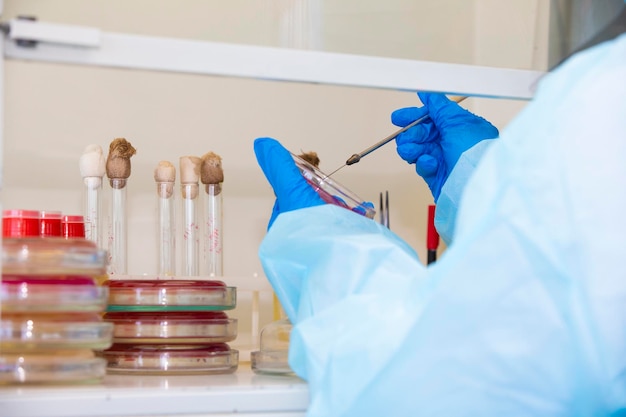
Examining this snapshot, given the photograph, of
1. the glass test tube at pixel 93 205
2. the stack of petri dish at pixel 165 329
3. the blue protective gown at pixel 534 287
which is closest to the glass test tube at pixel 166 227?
the glass test tube at pixel 93 205

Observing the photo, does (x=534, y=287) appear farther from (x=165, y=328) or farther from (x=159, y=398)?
(x=165, y=328)

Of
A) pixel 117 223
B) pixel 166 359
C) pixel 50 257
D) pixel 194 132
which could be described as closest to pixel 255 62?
pixel 50 257

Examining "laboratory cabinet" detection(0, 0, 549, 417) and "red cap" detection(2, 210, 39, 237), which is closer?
"laboratory cabinet" detection(0, 0, 549, 417)

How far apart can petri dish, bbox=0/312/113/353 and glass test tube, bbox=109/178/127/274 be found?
1.91ft

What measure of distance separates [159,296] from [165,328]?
5cm

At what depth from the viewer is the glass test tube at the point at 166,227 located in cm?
162

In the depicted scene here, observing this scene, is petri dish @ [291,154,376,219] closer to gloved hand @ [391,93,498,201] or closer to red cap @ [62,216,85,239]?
gloved hand @ [391,93,498,201]

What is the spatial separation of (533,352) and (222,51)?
498 millimetres

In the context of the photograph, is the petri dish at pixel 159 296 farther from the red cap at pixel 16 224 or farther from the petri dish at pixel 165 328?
the red cap at pixel 16 224

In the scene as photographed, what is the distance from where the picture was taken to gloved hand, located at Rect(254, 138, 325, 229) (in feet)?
3.68

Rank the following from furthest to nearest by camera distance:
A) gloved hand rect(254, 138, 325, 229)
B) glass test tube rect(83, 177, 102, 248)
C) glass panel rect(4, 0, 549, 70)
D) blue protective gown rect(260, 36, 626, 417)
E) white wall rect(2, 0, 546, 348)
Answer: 1. white wall rect(2, 0, 546, 348)
2. glass test tube rect(83, 177, 102, 248)
3. gloved hand rect(254, 138, 325, 229)
4. glass panel rect(4, 0, 549, 70)
5. blue protective gown rect(260, 36, 626, 417)

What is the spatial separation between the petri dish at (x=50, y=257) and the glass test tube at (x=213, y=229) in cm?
62

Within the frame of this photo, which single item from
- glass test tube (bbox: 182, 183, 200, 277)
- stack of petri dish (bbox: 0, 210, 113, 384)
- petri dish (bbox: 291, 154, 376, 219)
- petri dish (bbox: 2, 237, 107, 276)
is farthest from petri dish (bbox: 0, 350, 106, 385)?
glass test tube (bbox: 182, 183, 200, 277)

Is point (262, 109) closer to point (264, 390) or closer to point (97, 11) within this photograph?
point (97, 11)
